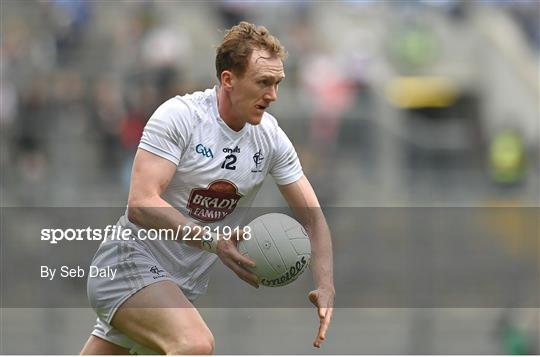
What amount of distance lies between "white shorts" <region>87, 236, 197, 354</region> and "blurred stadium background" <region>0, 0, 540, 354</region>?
4.98 meters

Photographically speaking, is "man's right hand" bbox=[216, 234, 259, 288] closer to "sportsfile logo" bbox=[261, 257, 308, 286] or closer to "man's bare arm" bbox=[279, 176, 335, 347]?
"sportsfile logo" bbox=[261, 257, 308, 286]

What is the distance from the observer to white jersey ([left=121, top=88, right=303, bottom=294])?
7723 mm

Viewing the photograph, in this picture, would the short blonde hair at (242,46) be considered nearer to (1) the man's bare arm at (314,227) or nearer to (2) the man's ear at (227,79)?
(2) the man's ear at (227,79)

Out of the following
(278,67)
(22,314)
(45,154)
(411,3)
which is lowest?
(22,314)

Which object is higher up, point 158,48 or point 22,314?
point 158,48

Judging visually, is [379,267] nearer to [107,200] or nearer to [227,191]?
[107,200]

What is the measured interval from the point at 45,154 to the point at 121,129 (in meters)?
1.01

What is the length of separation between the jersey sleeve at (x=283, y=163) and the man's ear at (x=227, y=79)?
481 mm

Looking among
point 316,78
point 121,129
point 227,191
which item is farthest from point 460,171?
point 227,191

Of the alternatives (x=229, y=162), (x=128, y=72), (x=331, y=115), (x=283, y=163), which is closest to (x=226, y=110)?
(x=229, y=162)

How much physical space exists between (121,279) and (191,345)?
68cm

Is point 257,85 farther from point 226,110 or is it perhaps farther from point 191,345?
point 191,345

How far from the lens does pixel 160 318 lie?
25.0 ft

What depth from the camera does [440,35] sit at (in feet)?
75.4
